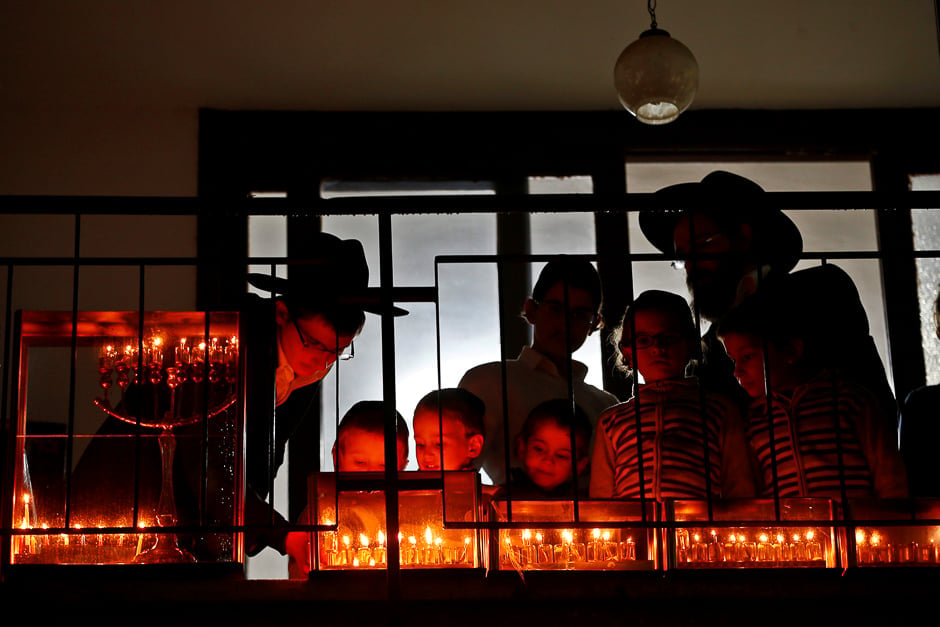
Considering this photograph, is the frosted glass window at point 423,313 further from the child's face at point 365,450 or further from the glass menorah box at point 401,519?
the glass menorah box at point 401,519

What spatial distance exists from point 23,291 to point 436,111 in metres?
2.10

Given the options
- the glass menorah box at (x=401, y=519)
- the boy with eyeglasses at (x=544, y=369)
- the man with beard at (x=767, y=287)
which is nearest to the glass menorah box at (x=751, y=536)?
the man with beard at (x=767, y=287)

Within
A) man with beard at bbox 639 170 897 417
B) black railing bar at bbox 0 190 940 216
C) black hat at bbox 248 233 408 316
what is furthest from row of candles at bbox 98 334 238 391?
man with beard at bbox 639 170 897 417

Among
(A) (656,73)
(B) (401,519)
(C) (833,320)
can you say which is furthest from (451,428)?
(A) (656,73)

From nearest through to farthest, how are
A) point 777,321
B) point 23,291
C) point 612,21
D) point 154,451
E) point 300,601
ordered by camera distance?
point 300,601 < point 154,451 < point 777,321 < point 612,21 < point 23,291

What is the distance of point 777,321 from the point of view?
10.9ft

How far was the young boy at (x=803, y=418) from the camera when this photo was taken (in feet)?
10.00

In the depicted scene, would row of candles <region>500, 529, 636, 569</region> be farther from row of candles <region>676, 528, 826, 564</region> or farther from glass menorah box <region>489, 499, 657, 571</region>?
row of candles <region>676, 528, 826, 564</region>

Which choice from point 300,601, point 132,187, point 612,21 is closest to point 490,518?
point 300,601

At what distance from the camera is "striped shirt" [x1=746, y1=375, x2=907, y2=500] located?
3045 millimetres

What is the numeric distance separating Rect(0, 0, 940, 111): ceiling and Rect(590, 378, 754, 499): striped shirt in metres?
2.35

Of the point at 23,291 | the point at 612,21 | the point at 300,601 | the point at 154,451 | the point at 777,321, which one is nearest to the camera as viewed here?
the point at 300,601

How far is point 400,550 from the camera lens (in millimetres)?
2828

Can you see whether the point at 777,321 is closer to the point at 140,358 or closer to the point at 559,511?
the point at 559,511
